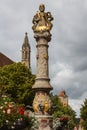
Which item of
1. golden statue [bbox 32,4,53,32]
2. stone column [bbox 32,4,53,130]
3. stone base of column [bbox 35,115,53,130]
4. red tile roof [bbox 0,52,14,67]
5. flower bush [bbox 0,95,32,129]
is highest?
red tile roof [bbox 0,52,14,67]

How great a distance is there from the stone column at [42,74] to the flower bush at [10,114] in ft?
28.7

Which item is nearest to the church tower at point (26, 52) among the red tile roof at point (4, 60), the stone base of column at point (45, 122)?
the red tile roof at point (4, 60)

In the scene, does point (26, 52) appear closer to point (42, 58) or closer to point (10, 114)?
point (42, 58)

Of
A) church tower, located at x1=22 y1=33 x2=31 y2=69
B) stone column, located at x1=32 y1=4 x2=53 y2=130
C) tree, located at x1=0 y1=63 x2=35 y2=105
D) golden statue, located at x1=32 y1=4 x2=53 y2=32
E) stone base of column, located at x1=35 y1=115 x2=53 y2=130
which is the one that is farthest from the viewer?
church tower, located at x1=22 y1=33 x2=31 y2=69

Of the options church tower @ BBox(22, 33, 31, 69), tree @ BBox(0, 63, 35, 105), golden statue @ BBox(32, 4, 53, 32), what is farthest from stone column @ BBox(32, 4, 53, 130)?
church tower @ BBox(22, 33, 31, 69)

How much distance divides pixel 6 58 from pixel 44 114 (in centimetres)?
6112

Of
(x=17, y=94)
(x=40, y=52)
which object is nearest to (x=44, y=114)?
(x=40, y=52)

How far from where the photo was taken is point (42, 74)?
21297 mm

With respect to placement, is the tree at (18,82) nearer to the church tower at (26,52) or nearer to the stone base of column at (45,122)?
the stone base of column at (45,122)

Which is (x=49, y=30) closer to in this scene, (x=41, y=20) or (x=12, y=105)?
(x=41, y=20)

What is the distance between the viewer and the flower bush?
10.4 m

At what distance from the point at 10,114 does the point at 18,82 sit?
112 ft

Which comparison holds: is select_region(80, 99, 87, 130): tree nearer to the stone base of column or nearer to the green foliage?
the green foliage

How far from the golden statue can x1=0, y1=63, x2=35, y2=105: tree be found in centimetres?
2071
